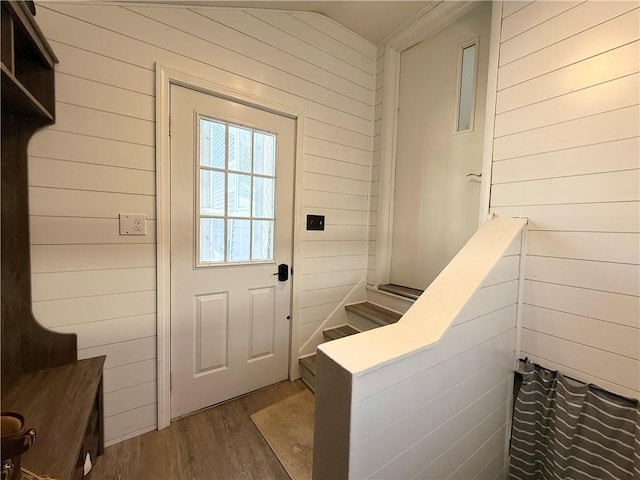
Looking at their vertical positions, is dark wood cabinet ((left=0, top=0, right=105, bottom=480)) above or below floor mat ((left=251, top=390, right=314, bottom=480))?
above

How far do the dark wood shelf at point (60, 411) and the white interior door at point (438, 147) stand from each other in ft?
7.01

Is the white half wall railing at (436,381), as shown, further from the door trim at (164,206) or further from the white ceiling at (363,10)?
the white ceiling at (363,10)

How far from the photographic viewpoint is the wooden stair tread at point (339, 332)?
224cm

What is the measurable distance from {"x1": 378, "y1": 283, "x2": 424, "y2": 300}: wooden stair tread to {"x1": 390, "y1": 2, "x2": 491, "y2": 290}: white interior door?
A: 0.05 meters

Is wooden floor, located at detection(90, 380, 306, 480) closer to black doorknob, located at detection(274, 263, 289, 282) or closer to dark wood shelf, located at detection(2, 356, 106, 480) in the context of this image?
dark wood shelf, located at detection(2, 356, 106, 480)

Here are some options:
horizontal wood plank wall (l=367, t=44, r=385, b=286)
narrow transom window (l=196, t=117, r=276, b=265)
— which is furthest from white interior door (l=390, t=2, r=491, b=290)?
narrow transom window (l=196, t=117, r=276, b=265)

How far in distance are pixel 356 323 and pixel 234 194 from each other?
1.48m

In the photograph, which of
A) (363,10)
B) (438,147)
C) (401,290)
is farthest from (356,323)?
(363,10)

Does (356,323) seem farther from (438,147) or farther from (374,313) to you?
(438,147)

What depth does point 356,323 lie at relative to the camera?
2.35m

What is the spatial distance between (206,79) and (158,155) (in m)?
0.57

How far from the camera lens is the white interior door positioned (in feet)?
6.24

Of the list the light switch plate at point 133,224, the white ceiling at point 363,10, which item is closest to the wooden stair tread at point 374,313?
the light switch plate at point 133,224

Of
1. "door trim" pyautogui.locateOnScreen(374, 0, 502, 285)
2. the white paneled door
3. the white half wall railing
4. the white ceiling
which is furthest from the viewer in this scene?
"door trim" pyautogui.locateOnScreen(374, 0, 502, 285)
